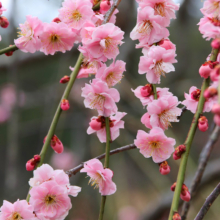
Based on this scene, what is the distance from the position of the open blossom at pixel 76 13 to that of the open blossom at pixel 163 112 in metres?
0.34

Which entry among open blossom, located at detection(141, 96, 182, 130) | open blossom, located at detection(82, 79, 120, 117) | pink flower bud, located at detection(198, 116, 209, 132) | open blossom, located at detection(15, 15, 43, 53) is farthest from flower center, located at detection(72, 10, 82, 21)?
pink flower bud, located at detection(198, 116, 209, 132)

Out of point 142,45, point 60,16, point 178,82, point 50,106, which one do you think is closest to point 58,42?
point 60,16

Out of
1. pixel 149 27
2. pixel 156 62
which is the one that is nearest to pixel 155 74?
pixel 156 62

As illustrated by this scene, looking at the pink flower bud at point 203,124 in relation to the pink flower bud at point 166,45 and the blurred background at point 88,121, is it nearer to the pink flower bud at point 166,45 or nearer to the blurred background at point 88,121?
the pink flower bud at point 166,45

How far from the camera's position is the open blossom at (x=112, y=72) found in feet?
2.69

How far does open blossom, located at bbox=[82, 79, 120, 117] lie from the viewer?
31.9 inches

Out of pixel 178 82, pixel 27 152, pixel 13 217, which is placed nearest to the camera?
pixel 13 217

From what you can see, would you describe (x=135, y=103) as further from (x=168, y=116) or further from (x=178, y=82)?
(x=168, y=116)

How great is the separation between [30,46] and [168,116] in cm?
47

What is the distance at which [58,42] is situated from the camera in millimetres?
938

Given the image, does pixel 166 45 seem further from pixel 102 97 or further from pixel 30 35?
pixel 30 35

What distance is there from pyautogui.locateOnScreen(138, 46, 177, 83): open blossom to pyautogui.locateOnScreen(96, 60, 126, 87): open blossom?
6cm

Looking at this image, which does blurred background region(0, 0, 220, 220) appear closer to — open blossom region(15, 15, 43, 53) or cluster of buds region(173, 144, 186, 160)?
open blossom region(15, 15, 43, 53)

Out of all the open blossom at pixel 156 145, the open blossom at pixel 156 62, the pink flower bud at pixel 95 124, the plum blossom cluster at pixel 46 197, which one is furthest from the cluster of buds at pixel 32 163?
the open blossom at pixel 156 62
